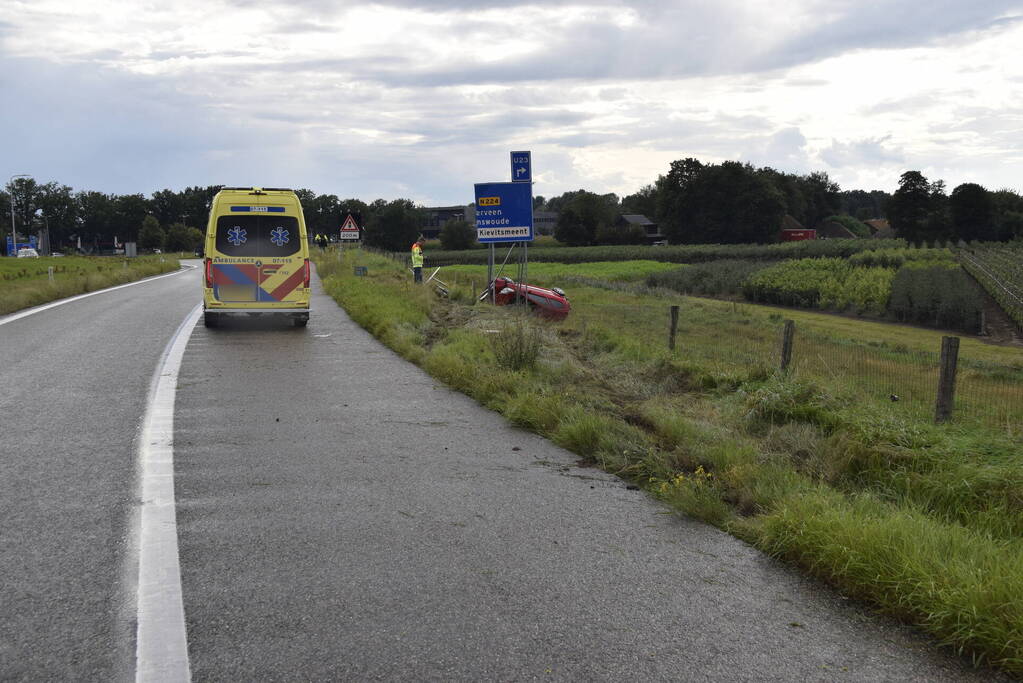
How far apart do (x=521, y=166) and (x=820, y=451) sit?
1311 cm

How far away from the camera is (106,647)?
3.49m

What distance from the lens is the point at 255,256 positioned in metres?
15.9

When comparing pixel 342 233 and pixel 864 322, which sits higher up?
pixel 342 233

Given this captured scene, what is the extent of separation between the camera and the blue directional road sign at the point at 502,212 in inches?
754

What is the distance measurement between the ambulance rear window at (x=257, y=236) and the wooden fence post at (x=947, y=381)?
1139 centimetres

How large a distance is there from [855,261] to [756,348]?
3983 cm

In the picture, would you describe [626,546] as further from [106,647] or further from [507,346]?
[507,346]

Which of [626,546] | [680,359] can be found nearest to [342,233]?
[680,359]

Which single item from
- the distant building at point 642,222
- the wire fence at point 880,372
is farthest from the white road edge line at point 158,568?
the distant building at point 642,222

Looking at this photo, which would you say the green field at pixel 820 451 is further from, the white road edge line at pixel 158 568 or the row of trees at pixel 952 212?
the row of trees at pixel 952 212

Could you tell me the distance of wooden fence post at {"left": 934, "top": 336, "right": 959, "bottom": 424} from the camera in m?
7.99

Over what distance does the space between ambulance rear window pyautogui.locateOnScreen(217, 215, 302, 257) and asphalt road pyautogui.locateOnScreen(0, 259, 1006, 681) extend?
26.0 ft

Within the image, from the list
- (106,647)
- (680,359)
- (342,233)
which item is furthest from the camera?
(342,233)

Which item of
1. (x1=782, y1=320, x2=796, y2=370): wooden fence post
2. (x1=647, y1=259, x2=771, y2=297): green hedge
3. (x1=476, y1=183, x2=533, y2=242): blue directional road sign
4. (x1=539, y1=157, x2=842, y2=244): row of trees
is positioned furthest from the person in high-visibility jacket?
(x1=539, y1=157, x2=842, y2=244): row of trees
